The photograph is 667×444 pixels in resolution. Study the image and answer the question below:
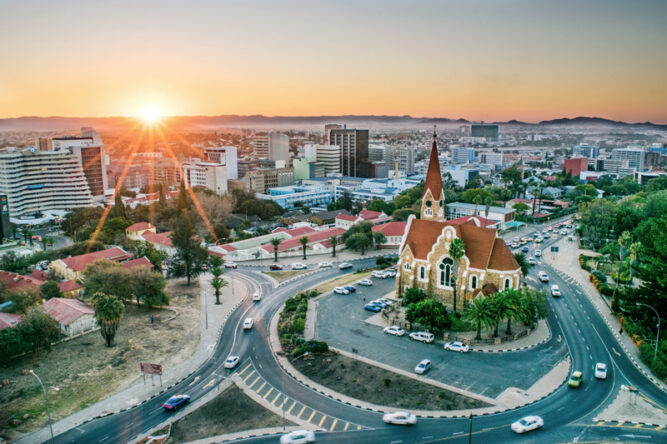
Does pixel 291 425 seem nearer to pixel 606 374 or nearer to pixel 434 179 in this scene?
pixel 606 374

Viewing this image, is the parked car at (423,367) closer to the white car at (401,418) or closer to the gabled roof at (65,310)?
the white car at (401,418)

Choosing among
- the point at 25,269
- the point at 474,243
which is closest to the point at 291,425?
the point at 474,243

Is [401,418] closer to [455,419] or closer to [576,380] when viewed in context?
[455,419]

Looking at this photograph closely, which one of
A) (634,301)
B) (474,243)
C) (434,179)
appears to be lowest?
(634,301)

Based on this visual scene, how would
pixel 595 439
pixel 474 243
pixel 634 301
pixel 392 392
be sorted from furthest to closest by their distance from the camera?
pixel 474 243
pixel 634 301
pixel 392 392
pixel 595 439

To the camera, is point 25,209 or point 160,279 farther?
point 25,209

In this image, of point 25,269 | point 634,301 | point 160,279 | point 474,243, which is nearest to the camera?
point 634,301

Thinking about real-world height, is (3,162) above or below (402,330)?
above
